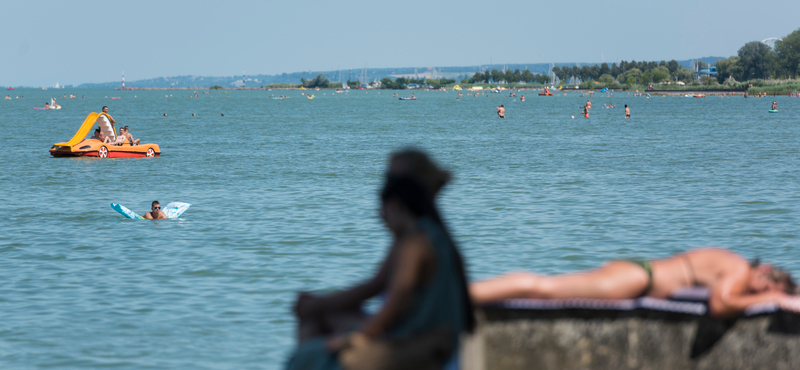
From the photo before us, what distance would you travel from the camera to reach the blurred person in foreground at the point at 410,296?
347 centimetres

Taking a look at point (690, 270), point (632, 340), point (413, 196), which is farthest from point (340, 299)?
point (690, 270)

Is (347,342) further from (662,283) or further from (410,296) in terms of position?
(662,283)

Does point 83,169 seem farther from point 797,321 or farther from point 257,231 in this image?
point 797,321

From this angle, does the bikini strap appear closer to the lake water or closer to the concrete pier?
the concrete pier

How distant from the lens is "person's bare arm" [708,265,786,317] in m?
4.10

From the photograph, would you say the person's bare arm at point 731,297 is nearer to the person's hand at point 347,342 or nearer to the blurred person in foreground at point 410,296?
the blurred person in foreground at point 410,296

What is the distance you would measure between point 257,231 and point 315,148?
→ 967 inches

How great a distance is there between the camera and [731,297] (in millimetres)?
4109

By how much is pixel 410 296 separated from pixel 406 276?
12 centimetres

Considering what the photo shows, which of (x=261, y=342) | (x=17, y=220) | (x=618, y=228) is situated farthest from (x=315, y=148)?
(x=261, y=342)

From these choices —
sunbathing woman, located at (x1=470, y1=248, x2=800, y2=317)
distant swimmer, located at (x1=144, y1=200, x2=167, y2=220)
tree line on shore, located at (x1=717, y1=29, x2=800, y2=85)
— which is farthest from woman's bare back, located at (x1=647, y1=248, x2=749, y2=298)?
tree line on shore, located at (x1=717, y1=29, x2=800, y2=85)

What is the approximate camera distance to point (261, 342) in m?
9.07

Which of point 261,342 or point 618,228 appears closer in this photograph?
point 261,342

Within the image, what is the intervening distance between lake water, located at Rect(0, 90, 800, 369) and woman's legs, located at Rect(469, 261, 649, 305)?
4.70 metres
